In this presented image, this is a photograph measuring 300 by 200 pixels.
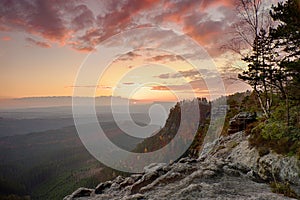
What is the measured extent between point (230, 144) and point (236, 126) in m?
4.62

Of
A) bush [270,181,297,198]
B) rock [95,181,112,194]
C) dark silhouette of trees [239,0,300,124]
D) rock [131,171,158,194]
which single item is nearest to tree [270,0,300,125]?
dark silhouette of trees [239,0,300,124]

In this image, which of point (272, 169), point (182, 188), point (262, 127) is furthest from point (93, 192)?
point (262, 127)

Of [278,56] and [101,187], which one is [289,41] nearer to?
[278,56]

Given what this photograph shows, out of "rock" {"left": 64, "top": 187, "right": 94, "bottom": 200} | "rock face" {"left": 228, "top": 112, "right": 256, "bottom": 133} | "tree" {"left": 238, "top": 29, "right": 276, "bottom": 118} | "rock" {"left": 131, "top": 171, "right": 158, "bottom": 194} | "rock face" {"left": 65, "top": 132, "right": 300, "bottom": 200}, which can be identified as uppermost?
"tree" {"left": 238, "top": 29, "right": 276, "bottom": 118}

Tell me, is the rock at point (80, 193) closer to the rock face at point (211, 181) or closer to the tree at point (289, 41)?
the rock face at point (211, 181)

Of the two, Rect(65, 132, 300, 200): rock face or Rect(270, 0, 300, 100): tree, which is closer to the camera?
Rect(65, 132, 300, 200): rock face

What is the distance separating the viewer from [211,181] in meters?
12.7

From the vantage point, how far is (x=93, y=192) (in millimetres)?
15039

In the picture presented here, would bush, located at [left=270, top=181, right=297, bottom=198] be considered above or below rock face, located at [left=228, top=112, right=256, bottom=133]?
below

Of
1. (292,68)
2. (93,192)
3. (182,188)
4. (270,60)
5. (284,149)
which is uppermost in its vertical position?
(270,60)

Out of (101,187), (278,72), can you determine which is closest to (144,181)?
(101,187)

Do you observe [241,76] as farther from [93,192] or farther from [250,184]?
[93,192]

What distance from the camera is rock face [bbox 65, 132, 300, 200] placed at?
1086 cm

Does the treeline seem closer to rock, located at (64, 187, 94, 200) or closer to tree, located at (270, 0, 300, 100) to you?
tree, located at (270, 0, 300, 100)
